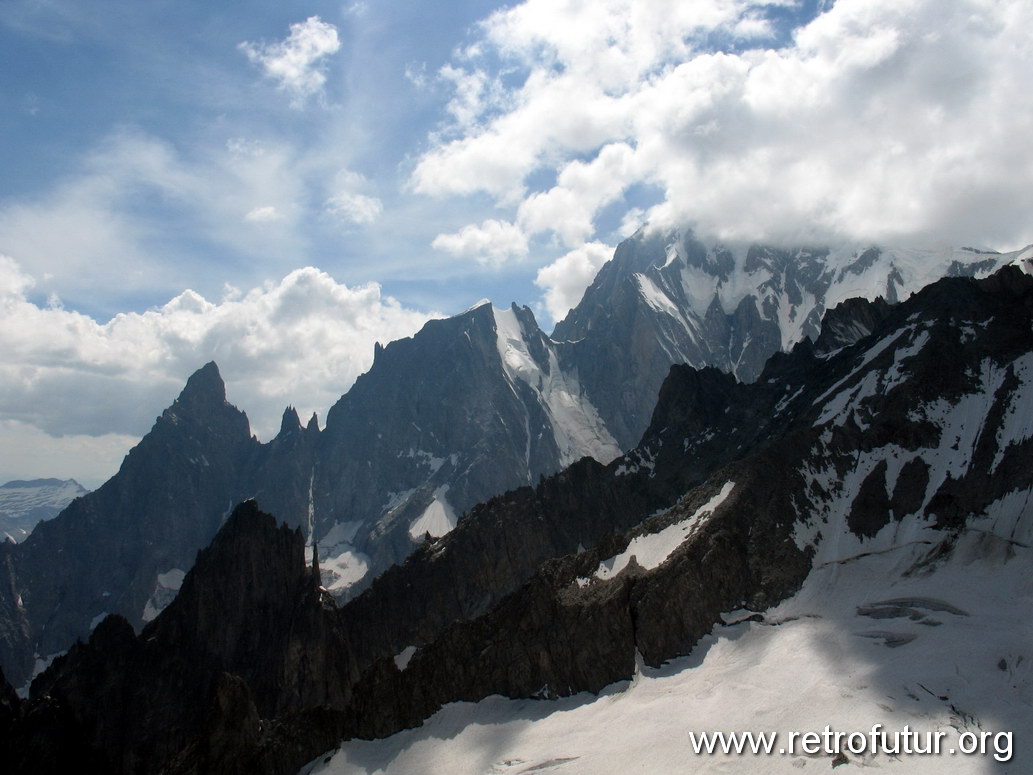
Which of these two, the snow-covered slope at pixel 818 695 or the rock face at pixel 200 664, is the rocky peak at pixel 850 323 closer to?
the snow-covered slope at pixel 818 695

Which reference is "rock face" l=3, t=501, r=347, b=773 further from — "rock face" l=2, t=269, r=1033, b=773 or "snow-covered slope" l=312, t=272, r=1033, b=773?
"snow-covered slope" l=312, t=272, r=1033, b=773

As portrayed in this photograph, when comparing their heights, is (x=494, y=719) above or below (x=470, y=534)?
below

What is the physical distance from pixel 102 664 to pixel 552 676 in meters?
75.2

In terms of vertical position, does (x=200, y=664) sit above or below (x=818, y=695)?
above

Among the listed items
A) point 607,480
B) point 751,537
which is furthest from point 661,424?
point 751,537

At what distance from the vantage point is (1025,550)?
7444cm

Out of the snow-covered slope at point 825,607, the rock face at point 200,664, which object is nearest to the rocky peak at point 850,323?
the snow-covered slope at point 825,607

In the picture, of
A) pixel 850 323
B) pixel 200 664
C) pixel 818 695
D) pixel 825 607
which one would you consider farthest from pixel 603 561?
pixel 850 323

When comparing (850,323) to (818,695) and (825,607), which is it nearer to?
(825,607)

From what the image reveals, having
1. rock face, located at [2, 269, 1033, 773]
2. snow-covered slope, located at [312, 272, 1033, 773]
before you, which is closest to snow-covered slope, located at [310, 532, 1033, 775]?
snow-covered slope, located at [312, 272, 1033, 773]

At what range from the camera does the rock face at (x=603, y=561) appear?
84.9 metres

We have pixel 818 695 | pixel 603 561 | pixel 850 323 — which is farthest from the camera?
pixel 850 323

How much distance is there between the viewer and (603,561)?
99.6 m

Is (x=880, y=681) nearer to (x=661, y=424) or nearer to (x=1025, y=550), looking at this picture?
(x=1025, y=550)
